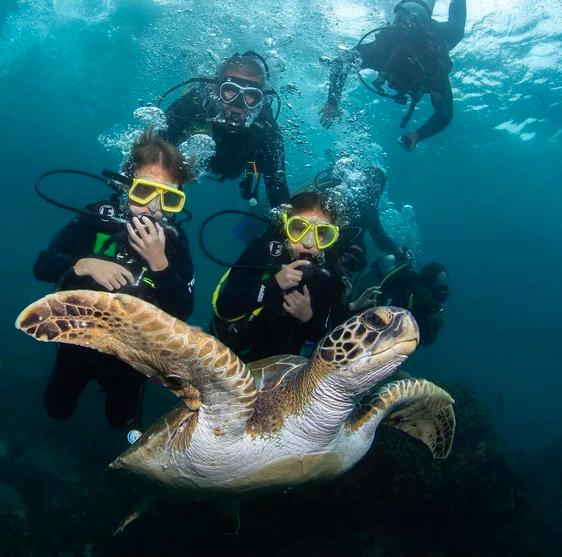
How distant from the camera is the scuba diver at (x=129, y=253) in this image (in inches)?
98.0

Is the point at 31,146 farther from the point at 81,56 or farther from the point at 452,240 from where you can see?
the point at 452,240

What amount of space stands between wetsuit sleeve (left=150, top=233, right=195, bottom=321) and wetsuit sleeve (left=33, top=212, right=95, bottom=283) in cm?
61

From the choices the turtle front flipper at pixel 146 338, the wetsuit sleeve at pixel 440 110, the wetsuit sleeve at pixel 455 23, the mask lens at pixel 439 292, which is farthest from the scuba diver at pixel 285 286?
the wetsuit sleeve at pixel 455 23

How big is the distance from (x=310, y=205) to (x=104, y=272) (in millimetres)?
1753

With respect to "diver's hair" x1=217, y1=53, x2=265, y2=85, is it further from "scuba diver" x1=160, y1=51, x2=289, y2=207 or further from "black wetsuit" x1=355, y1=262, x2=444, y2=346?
"black wetsuit" x1=355, y1=262, x2=444, y2=346

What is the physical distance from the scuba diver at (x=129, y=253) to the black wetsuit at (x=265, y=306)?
0.40 meters

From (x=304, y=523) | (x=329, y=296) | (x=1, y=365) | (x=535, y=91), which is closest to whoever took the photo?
(x=329, y=296)

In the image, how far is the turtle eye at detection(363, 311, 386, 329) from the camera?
1768mm

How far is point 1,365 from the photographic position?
12.0 m

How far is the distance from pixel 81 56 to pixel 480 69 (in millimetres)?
28172

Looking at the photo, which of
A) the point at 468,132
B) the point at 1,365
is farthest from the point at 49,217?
the point at 468,132

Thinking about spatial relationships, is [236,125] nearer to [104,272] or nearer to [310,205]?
[310,205]

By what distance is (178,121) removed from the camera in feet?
18.4

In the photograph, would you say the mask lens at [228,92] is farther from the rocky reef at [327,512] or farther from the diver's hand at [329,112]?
the rocky reef at [327,512]
